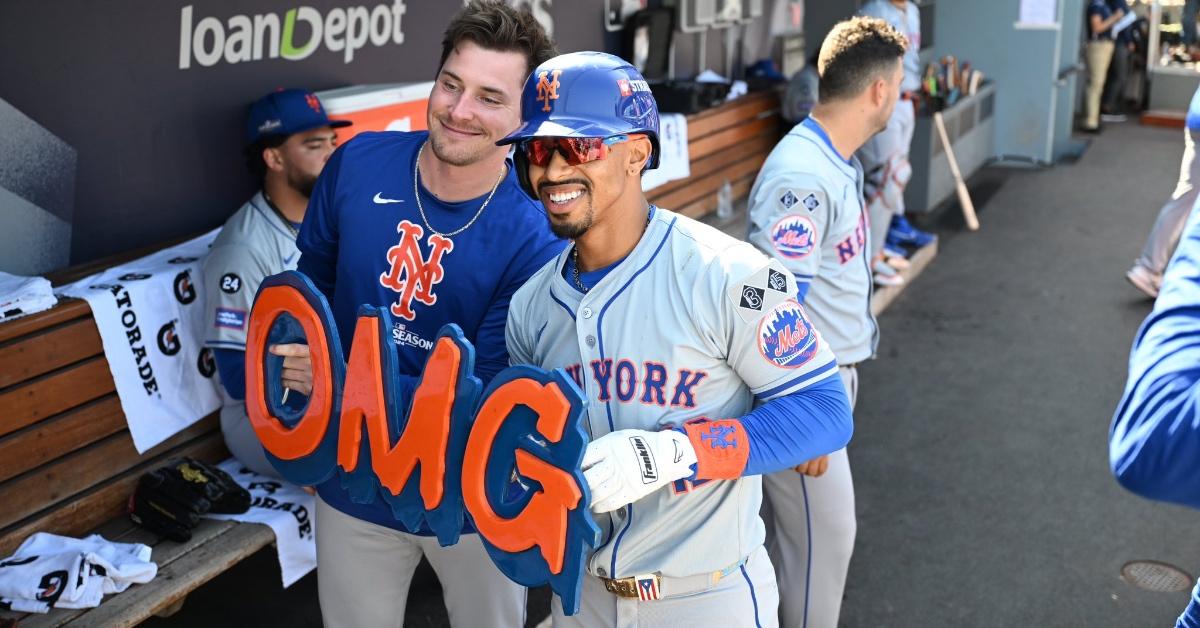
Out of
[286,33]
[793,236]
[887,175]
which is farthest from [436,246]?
[887,175]

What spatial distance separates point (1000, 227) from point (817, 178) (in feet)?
22.0

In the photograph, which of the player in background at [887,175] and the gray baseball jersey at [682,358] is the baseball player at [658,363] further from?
the player in background at [887,175]

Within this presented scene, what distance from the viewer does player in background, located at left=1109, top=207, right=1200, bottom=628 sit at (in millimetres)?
1388

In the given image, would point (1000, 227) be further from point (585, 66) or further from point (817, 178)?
point (585, 66)

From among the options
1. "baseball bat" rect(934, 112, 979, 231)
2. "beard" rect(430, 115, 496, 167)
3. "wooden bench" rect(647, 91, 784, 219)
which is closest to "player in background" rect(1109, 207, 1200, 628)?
"beard" rect(430, 115, 496, 167)

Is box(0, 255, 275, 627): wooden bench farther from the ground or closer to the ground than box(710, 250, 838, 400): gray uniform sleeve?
closer to the ground

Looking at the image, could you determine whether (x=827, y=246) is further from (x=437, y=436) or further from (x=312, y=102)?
(x=312, y=102)

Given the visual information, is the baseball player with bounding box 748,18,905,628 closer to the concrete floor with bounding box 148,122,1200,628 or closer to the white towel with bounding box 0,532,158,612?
the concrete floor with bounding box 148,122,1200,628

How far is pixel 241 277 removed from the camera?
4172 mm

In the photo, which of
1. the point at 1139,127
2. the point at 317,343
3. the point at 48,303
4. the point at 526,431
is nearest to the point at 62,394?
the point at 48,303

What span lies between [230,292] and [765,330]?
249cm

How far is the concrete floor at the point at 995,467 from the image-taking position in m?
4.45

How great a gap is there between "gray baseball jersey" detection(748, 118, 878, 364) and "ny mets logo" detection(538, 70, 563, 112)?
1.41 meters

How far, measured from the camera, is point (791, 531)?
371 cm
